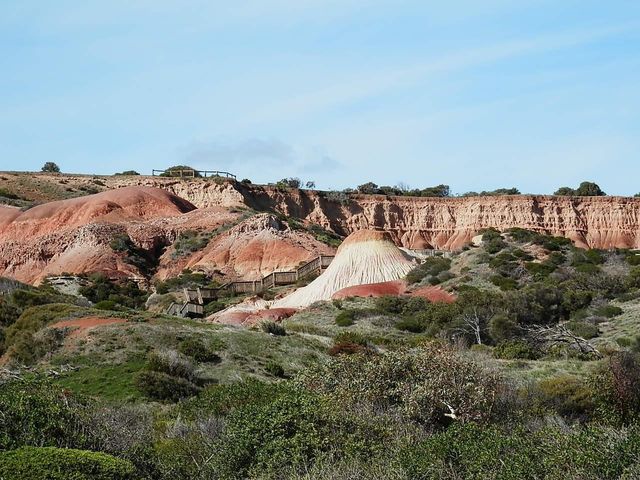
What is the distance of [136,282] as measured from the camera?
7794cm

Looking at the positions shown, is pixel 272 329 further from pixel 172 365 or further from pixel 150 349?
pixel 172 365

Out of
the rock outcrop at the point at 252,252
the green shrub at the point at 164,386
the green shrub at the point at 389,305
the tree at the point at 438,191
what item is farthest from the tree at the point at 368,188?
the green shrub at the point at 164,386

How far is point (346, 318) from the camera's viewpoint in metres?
51.6

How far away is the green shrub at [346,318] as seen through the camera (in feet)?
166

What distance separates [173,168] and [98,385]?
8952cm

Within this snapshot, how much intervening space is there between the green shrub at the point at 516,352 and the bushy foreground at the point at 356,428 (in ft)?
26.8

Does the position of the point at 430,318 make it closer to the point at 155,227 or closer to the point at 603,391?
the point at 603,391

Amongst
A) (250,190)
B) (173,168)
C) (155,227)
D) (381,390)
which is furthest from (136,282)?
(381,390)

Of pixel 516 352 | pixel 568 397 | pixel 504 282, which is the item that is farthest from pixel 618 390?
pixel 504 282

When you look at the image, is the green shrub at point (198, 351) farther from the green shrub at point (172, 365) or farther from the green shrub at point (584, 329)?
the green shrub at point (584, 329)

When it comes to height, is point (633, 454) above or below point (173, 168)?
below

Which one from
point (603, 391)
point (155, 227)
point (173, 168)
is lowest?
point (603, 391)

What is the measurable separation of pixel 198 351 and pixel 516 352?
11.4 meters

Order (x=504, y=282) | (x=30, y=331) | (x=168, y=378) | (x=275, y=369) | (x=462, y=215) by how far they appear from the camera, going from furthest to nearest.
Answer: (x=462, y=215) → (x=504, y=282) → (x=30, y=331) → (x=275, y=369) → (x=168, y=378)
